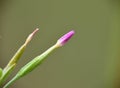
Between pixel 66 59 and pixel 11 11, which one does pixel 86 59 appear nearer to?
pixel 66 59

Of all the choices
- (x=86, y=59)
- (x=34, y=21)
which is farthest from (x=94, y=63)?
(x=34, y=21)

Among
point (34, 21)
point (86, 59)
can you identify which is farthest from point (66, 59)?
point (34, 21)

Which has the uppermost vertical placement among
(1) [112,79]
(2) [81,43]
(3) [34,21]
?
(3) [34,21]

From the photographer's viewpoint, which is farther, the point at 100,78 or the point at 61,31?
the point at 100,78

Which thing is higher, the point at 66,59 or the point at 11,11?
the point at 11,11

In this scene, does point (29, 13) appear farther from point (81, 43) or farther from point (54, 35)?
point (81, 43)

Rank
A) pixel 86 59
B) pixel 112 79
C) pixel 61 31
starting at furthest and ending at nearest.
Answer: pixel 112 79 → pixel 86 59 → pixel 61 31

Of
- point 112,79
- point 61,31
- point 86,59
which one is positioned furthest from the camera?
point 112,79
